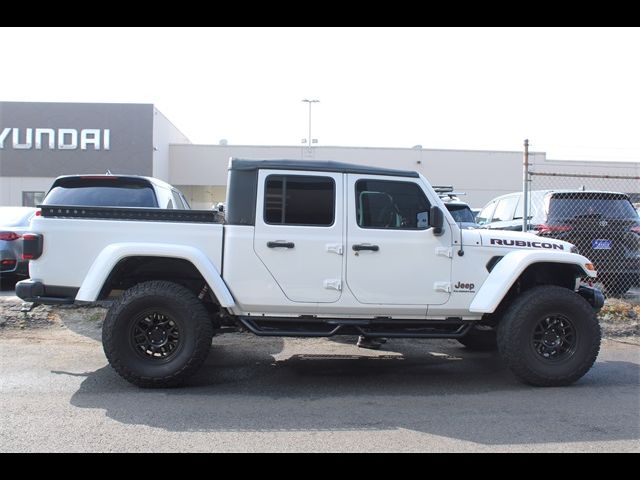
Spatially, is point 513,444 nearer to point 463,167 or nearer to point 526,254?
point 526,254

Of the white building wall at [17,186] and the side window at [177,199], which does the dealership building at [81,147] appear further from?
the side window at [177,199]

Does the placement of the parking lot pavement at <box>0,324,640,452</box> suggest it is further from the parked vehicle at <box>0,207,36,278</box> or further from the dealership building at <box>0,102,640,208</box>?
the dealership building at <box>0,102,640,208</box>

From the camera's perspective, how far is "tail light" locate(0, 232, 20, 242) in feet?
29.3

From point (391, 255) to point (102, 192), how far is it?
397 centimetres

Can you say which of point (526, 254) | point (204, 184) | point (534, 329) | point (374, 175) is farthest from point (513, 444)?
A: point (204, 184)

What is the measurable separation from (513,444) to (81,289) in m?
3.91

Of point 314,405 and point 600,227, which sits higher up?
point 600,227

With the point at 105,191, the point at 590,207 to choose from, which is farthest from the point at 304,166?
the point at 590,207

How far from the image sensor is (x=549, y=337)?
5.50 meters

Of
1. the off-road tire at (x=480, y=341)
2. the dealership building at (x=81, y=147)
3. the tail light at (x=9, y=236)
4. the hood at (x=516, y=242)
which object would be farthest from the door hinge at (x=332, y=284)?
the dealership building at (x=81, y=147)

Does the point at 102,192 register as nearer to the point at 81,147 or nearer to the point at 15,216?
the point at 15,216

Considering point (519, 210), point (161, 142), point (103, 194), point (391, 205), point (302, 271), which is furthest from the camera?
point (161, 142)

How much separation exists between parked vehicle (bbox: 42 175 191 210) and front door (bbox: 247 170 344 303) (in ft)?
7.77

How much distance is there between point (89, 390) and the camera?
510 centimetres
